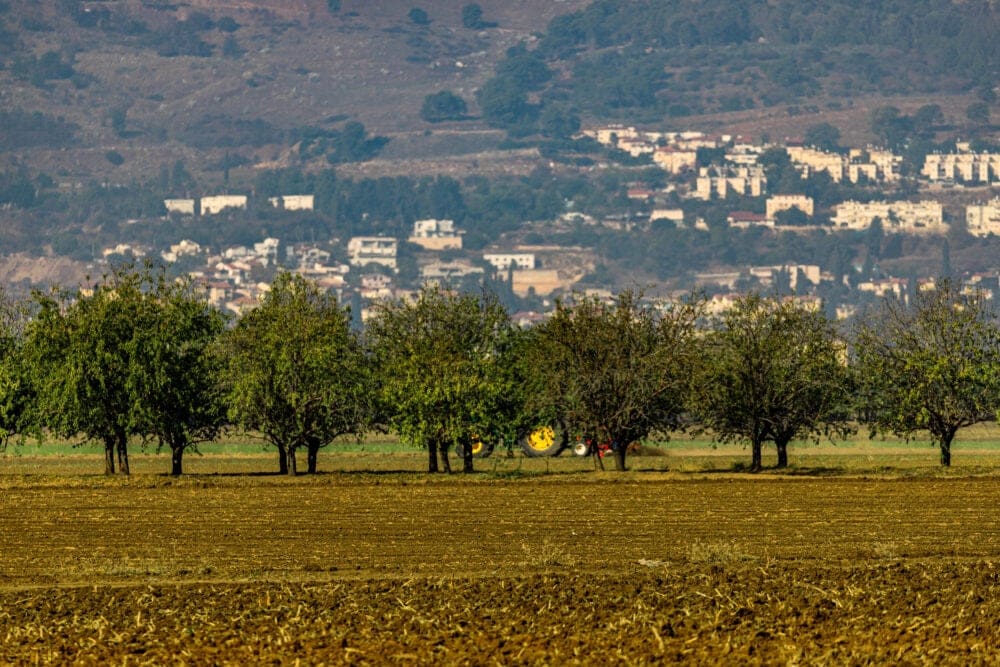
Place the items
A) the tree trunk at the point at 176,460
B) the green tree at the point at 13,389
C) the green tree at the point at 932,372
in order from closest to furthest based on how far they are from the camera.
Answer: the tree trunk at the point at 176,460 < the green tree at the point at 932,372 < the green tree at the point at 13,389

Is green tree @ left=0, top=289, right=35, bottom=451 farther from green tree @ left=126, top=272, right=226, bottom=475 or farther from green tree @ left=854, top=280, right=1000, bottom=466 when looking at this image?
green tree @ left=854, top=280, right=1000, bottom=466

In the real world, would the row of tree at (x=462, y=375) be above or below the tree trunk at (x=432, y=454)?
above

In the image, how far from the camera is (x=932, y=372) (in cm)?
7619

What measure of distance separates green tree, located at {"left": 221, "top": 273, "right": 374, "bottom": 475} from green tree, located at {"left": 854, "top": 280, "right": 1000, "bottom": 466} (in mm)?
20137

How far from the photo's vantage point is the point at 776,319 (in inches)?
3140

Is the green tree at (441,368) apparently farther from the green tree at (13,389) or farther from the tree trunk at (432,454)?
the green tree at (13,389)

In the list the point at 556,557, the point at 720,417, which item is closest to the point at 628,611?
the point at 556,557

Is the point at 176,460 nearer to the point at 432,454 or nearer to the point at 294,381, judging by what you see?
the point at 294,381

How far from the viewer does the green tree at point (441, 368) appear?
252 ft

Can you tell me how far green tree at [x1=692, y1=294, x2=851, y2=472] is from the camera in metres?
77.8

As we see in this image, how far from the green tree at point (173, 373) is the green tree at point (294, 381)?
1.27 metres

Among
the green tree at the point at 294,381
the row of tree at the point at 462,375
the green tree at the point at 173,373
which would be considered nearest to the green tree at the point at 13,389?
the row of tree at the point at 462,375

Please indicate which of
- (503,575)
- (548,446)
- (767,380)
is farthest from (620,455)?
(503,575)

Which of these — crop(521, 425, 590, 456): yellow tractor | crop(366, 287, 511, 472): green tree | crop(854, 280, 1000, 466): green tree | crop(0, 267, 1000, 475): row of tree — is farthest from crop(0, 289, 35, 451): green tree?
crop(854, 280, 1000, 466): green tree
